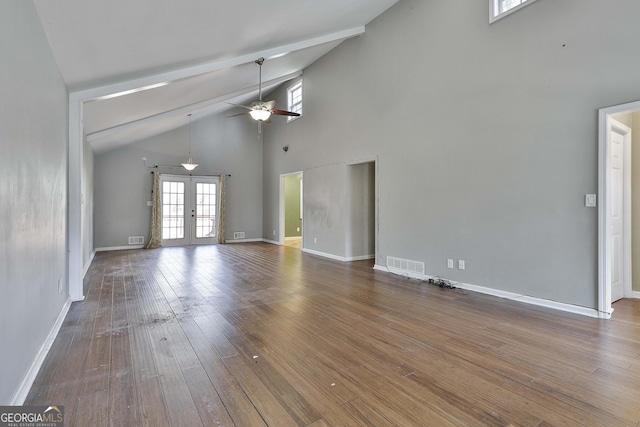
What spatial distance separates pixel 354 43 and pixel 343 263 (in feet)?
15.1

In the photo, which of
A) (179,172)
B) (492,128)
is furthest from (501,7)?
(179,172)

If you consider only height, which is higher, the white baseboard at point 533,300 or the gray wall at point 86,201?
the gray wall at point 86,201

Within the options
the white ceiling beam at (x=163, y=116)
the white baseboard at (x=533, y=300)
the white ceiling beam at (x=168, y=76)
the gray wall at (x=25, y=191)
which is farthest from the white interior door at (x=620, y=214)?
the white ceiling beam at (x=163, y=116)

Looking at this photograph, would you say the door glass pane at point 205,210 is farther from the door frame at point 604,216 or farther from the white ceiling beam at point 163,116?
the door frame at point 604,216

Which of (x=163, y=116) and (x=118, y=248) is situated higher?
(x=163, y=116)

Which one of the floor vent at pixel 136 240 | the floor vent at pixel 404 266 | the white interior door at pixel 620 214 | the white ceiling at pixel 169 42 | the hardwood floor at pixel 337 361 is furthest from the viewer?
the floor vent at pixel 136 240

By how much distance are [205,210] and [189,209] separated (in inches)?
19.0

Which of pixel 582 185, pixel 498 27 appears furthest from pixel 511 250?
Answer: pixel 498 27

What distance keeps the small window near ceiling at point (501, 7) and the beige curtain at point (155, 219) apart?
8.82m

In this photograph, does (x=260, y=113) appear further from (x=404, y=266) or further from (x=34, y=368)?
(x=34, y=368)

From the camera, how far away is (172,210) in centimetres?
958

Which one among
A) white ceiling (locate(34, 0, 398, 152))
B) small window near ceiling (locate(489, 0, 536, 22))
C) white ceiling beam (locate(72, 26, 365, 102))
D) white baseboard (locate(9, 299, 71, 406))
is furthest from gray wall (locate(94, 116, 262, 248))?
small window near ceiling (locate(489, 0, 536, 22))

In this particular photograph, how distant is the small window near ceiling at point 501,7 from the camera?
3.95m

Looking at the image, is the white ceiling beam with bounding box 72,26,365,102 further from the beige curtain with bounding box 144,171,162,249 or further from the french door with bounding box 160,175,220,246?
the french door with bounding box 160,175,220,246
